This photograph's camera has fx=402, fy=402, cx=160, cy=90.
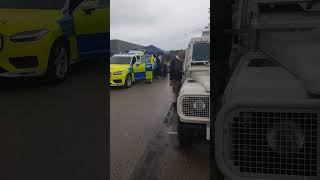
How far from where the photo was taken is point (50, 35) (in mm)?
2244

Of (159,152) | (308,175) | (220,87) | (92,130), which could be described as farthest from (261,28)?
(159,152)

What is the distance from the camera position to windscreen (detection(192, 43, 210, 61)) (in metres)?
5.75

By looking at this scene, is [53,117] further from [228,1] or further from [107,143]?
[228,1]

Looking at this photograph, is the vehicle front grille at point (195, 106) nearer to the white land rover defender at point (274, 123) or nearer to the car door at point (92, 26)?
the car door at point (92, 26)

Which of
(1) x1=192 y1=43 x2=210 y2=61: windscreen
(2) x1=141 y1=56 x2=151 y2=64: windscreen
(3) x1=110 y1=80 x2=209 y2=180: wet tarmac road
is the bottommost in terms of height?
(3) x1=110 y1=80 x2=209 y2=180: wet tarmac road

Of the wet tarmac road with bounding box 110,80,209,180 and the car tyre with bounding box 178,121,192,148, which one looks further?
the car tyre with bounding box 178,121,192,148

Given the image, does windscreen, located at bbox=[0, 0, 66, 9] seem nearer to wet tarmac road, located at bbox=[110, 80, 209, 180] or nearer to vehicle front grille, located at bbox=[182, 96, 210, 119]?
wet tarmac road, located at bbox=[110, 80, 209, 180]

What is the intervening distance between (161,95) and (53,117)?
538 cm

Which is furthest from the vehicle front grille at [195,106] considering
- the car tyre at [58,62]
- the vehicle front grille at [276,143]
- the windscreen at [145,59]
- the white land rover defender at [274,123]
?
the vehicle front grille at [276,143]

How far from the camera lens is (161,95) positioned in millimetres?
7652

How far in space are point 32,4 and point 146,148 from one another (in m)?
2.92

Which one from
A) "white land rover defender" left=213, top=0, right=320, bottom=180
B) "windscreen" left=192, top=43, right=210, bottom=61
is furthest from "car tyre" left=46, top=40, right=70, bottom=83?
"windscreen" left=192, top=43, right=210, bottom=61

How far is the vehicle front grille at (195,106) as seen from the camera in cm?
434

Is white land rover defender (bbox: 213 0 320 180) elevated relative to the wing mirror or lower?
lower
